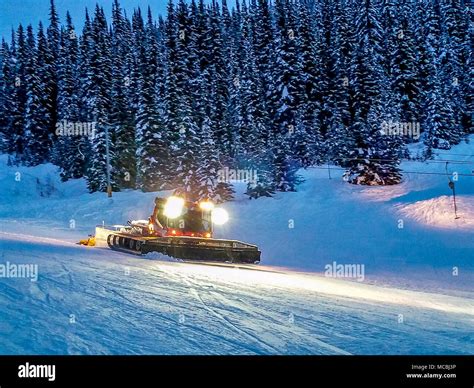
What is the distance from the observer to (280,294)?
9789 millimetres

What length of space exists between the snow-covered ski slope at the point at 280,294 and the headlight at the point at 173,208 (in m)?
3.70

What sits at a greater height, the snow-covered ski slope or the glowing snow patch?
the glowing snow patch

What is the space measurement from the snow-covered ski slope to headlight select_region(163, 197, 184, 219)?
3697mm

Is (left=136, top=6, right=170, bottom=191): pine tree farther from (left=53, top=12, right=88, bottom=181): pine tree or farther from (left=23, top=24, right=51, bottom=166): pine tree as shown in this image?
(left=23, top=24, right=51, bottom=166): pine tree

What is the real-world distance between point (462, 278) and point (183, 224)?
9.65 metres

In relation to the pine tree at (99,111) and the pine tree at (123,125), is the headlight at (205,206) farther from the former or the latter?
the pine tree at (123,125)

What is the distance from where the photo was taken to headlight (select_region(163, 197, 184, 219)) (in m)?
18.3

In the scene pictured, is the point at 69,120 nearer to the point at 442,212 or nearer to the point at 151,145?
the point at 151,145

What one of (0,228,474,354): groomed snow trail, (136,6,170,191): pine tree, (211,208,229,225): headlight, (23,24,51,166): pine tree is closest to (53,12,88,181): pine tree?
(23,24,51,166): pine tree

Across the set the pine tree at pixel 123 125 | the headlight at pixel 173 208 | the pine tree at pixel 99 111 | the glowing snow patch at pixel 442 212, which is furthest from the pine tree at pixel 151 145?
the headlight at pixel 173 208

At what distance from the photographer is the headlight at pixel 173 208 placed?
1834 cm

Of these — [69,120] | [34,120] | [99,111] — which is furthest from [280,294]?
[34,120]

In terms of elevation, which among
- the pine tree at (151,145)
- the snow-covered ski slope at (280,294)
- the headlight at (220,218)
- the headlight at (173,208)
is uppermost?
the pine tree at (151,145)

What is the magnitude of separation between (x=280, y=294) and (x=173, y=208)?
366 inches
